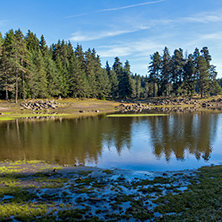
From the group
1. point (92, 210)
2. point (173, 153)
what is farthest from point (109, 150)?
point (92, 210)

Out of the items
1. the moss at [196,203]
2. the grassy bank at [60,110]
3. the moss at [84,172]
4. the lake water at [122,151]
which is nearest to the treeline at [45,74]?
the grassy bank at [60,110]

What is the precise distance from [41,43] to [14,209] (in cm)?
→ 10638

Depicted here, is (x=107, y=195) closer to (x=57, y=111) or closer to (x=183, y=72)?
(x=57, y=111)

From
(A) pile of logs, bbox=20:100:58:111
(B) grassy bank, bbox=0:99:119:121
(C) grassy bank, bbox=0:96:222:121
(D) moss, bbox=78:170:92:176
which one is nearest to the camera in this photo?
(D) moss, bbox=78:170:92:176

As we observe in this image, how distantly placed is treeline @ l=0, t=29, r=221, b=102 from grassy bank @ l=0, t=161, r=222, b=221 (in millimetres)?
55285

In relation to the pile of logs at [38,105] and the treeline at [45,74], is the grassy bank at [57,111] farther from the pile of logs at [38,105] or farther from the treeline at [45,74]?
the treeline at [45,74]

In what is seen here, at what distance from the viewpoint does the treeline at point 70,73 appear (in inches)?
2445

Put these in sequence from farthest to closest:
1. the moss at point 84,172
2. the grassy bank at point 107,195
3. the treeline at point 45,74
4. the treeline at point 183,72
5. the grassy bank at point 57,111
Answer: the treeline at point 183,72
the treeline at point 45,74
the grassy bank at point 57,111
the moss at point 84,172
the grassy bank at point 107,195

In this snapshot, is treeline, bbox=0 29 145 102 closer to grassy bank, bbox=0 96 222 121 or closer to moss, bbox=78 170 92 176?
grassy bank, bbox=0 96 222 121

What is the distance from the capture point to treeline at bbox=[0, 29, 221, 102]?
62094mm

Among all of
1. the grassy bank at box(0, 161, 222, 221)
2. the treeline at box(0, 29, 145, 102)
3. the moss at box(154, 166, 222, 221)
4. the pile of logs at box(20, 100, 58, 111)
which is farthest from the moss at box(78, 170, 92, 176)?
the treeline at box(0, 29, 145, 102)

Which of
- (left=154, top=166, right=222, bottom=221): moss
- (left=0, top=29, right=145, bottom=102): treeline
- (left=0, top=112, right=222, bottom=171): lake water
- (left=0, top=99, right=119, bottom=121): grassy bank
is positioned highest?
(left=0, top=29, right=145, bottom=102): treeline

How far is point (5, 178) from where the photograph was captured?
Result: 1092 centimetres

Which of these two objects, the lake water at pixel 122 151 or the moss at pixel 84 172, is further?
the lake water at pixel 122 151
